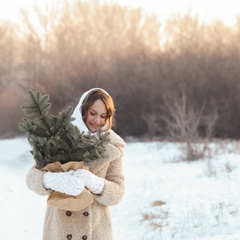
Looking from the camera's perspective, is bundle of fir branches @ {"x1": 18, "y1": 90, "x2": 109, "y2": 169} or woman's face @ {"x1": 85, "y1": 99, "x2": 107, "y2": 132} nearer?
bundle of fir branches @ {"x1": 18, "y1": 90, "x2": 109, "y2": 169}

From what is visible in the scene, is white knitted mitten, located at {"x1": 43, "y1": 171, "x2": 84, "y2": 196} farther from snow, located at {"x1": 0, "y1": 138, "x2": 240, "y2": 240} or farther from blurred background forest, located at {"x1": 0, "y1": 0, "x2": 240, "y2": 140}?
blurred background forest, located at {"x1": 0, "y1": 0, "x2": 240, "y2": 140}

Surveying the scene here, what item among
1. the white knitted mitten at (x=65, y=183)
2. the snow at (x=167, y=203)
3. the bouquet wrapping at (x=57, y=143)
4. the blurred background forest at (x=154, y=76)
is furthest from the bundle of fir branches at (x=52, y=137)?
the blurred background forest at (x=154, y=76)

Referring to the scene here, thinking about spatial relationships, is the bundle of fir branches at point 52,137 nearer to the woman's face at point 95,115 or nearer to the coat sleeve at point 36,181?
the coat sleeve at point 36,181

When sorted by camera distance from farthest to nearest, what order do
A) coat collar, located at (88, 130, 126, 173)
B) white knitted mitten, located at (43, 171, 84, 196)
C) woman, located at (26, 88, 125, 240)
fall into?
coat collar, located at (88, 130, 126, 173) → woman, located at (26, 88, 125, 240) → white knitted mitten, located at (43, 171, 84, 196)

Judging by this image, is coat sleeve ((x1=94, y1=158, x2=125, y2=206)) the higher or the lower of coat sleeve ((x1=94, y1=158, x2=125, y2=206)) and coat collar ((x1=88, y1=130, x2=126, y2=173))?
the lower

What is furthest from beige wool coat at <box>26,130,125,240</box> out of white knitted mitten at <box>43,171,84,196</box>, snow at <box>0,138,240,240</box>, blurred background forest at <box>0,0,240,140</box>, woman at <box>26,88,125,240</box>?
blurred background forest at <box>0,0,240,140</box>

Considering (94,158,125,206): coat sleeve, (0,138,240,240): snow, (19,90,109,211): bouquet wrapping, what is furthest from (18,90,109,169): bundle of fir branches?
(0,138,240,240): snow

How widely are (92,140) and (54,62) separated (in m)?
27.9

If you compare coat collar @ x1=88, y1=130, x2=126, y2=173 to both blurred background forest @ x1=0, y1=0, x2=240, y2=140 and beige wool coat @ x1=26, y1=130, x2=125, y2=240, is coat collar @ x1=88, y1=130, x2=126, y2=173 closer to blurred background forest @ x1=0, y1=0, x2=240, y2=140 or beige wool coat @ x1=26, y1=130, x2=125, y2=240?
beige wool coat @ x1=26, y1=130, x2=125, y2=240

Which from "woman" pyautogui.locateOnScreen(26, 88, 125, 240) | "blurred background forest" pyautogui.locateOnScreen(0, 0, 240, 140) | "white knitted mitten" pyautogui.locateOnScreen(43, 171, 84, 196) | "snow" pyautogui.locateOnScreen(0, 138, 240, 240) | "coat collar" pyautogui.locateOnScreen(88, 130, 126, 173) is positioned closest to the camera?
"white knitted mitten" pyautogui.locateOnScreen(43, 171, 84, 196)

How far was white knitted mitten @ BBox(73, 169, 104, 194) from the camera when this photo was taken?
2.55 meters

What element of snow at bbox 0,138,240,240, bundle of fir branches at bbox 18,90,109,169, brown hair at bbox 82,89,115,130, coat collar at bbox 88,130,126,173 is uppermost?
brown hair at bbox 82,89,115,130

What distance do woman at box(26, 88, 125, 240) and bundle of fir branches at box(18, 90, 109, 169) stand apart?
0.09 metres

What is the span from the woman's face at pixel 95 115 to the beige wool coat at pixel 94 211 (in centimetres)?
13
